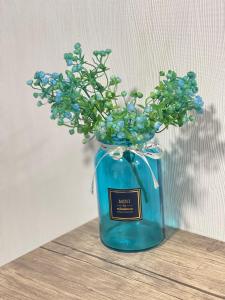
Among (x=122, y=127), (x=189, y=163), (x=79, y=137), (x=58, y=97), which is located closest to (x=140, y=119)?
(x=122, y=127)

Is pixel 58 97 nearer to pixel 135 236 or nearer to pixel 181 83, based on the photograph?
pixel 181 83

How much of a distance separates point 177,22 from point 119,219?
1.39 feet

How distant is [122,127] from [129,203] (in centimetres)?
20

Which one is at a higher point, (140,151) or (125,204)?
(140,151)

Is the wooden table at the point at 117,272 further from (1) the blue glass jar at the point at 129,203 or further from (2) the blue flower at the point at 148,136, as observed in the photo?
(2) the blue flower at the point at 148,136

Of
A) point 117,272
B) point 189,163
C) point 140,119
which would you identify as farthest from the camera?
point 189,163

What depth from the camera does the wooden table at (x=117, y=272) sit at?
0.99m

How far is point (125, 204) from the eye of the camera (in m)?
1.09

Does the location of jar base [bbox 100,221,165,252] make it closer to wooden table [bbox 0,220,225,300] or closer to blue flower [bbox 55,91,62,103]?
wooden table [bbox 0,220,225,300]

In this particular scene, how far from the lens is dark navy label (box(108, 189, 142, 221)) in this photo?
108cm

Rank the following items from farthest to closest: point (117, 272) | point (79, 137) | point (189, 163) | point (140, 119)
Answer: point (79, 137), point (189, 163), point (117, 272), point (140, 119)

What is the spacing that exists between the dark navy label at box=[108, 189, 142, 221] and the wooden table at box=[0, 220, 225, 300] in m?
0.09

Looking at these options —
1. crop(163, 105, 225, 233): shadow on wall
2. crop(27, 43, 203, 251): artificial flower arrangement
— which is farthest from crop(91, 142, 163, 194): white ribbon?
crop(163, 105, 225, 233): shadow on wall

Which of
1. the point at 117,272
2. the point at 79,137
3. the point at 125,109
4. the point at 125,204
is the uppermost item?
the point at 125,109
